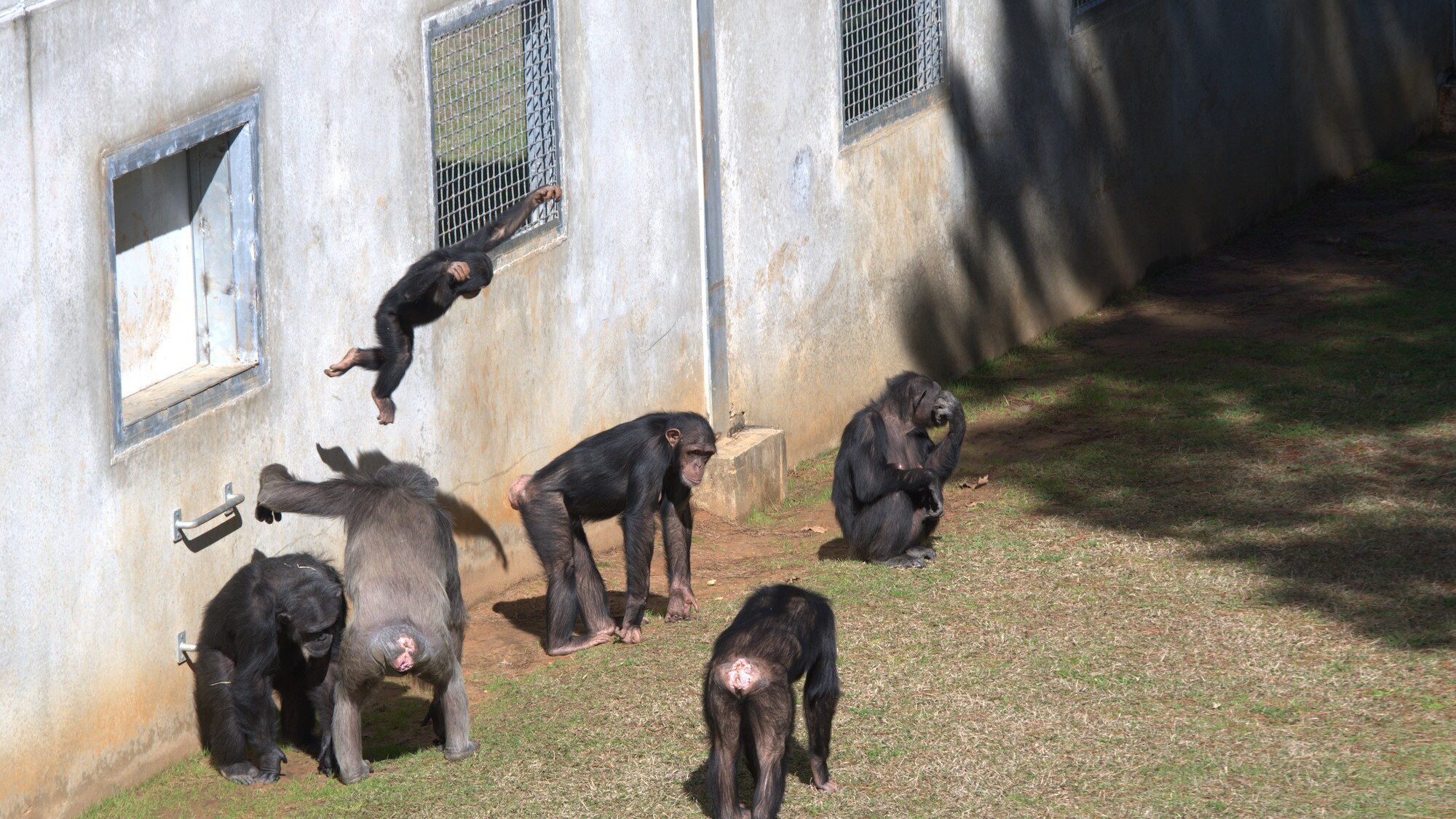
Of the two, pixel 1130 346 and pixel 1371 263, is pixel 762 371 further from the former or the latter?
pixel 1371 263

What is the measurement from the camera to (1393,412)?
11492mm

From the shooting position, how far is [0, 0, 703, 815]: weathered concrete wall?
6.81 meters

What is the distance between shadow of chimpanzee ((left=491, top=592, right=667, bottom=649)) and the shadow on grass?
2.68 meters

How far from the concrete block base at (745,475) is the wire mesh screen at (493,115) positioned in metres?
2.07

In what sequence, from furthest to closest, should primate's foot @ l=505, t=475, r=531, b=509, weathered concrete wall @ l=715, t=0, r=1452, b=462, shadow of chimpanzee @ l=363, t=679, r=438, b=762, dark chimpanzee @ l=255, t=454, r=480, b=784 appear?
1. weathered concrete wall @ l=715, t=0, r=1452, b=462
2. primate's foot @ l=505, t=475, r=531, b=509
3. shadow of chimpanzee @ l=363, t=679, r=438, b=762
4. dark chimpanzee @ l=255, t=454, r=480, b=784

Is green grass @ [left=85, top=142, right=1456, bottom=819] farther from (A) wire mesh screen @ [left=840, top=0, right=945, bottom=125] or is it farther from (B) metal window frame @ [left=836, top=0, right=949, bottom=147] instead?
(A) wire mesh screen @ [left=840, top=0, right=945, bottom=125]

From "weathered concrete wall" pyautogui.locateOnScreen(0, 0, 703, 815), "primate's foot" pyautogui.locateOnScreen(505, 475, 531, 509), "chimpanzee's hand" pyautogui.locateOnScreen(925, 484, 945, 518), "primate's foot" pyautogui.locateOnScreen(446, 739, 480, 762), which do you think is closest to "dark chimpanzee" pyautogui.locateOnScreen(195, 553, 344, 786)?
"weathered concrete wall" pyautogui.locateOnScreen(0, 0, 703, 815)

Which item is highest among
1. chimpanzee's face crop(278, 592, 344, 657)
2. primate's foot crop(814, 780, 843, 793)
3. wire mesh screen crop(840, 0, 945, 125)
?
wire mesh screen crop(840, 0, 945, 125)

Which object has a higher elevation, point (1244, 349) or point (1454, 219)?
point (1454, 219)

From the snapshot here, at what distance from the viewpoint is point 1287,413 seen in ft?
38.5

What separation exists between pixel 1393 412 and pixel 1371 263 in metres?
3.82

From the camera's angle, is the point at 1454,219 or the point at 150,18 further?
the point at 1454,219

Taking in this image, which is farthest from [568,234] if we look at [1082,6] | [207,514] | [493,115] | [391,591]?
[1082,6]

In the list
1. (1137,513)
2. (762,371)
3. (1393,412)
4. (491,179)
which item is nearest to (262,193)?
(491,179)
